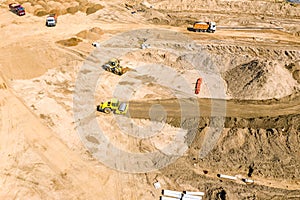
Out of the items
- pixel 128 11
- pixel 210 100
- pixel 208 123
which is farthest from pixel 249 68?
pixel 128 11

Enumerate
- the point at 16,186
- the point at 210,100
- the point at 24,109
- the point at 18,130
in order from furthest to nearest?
the point at 210,100
the point at 24,109
the point at 18,130
the point at 16,186

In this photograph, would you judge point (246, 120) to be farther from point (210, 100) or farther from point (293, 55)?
point (293, 55)

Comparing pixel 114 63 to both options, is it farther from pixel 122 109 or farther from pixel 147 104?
pixel 122 109

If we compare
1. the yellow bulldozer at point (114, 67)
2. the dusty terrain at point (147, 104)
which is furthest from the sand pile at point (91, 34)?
the yellow bulldozer at point (114, 67)

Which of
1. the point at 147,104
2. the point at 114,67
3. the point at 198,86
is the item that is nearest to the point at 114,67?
the point at 114,67

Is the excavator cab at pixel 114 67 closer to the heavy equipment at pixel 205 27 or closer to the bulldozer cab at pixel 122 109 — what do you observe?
the bulldozer cab at pixel 122 109

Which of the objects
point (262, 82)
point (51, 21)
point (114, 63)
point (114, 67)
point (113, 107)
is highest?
point (51, 21)
